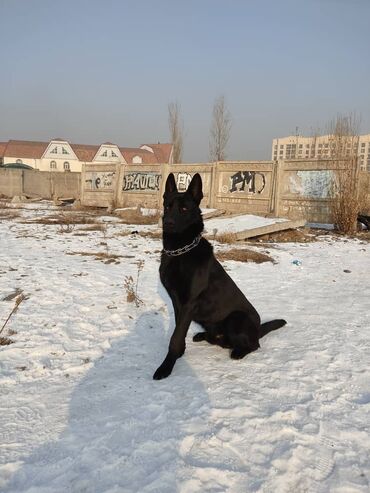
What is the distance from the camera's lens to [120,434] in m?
2.10

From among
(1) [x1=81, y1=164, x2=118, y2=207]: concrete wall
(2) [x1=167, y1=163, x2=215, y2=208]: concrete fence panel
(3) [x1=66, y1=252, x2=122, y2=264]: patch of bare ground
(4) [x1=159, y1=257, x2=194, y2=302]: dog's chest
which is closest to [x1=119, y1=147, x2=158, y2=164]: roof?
(1) [x1=81, y1=164, x2=118, y2=207]: concrete wall

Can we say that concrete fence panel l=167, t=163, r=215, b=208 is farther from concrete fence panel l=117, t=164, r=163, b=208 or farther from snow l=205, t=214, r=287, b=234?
snow l=205, t=214, r=287, b=234

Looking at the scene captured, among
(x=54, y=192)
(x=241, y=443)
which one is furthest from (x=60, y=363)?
(x=54, y=192)

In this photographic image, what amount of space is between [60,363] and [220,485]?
1.77 metres

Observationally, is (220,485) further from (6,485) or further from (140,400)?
(6,485)

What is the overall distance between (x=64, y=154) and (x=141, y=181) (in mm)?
50400

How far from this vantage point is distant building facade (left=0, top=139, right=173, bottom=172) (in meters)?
62.1

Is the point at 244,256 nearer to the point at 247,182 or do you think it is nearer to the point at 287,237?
the point at 287,237

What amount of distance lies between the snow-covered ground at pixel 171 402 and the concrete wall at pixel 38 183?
2576 cm

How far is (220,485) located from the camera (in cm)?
174

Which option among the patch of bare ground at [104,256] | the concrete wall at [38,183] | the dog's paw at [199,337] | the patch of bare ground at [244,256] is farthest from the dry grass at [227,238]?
the concrete wall at [38,183]

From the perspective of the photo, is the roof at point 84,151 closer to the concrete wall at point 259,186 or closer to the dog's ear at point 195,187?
the concrete wall at point 259,186

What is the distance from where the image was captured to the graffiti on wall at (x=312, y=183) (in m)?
12.5

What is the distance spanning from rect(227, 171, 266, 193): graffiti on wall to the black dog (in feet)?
38.6
